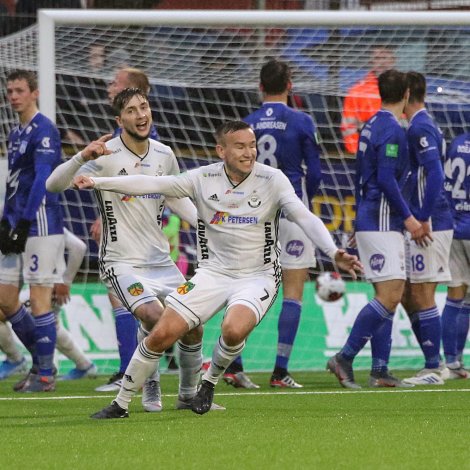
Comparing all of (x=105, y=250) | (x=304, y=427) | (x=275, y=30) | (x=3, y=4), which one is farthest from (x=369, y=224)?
(x=3, y=4)

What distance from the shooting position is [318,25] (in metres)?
11.7

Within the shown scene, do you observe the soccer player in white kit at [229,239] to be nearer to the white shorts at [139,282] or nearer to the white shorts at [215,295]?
the white shorts at [215,295]

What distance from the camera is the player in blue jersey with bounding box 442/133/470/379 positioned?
10.9 metres

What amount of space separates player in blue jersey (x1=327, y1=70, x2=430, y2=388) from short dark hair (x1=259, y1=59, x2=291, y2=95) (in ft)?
2.46

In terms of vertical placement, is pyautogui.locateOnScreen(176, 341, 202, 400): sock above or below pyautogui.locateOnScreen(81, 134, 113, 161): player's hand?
below

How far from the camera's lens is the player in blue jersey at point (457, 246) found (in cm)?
1089

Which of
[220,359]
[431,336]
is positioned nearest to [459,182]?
[431,336]

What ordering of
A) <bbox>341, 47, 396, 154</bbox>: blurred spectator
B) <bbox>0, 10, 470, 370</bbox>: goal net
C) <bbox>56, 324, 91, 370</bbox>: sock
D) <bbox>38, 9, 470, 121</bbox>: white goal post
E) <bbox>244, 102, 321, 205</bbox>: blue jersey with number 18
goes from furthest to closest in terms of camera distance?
<bbox>341, 47, 396, 154</bbox>: blurred spectator < <bbox>0, 10, 470, 370</bbox>: goal net < <bbox>38, 9, 470, 121</bbox>: white goal post < <bbox>56, 324, 91, 370</bbox>: sock < <bbox>244, 102, 321, 205</bbox>: blue jersey with number 18

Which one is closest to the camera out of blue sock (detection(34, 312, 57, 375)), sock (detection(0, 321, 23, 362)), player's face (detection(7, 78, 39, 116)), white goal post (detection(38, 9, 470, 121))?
player's face (detection(7, 78, 39, 116))

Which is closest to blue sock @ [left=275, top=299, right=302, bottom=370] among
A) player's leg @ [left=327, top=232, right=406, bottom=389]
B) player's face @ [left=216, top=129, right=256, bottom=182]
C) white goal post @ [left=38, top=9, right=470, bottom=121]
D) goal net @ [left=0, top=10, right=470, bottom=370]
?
player's leg @ [left=327, top=232, right=406, bottom=389]

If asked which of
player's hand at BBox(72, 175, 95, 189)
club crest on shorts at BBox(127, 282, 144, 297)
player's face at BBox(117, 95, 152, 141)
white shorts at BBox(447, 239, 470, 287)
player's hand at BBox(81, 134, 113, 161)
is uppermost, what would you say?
player's face at BBox(117, 95, 152, 141)

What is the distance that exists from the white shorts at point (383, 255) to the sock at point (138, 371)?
9.39 feet

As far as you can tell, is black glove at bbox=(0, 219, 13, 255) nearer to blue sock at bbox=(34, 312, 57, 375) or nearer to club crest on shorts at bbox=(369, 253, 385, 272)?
blue sock at bbox=(34, 312, 57, 375)

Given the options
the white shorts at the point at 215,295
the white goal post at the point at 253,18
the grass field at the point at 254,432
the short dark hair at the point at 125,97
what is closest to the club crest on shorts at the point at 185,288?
the white shorts at the point at 215,295
